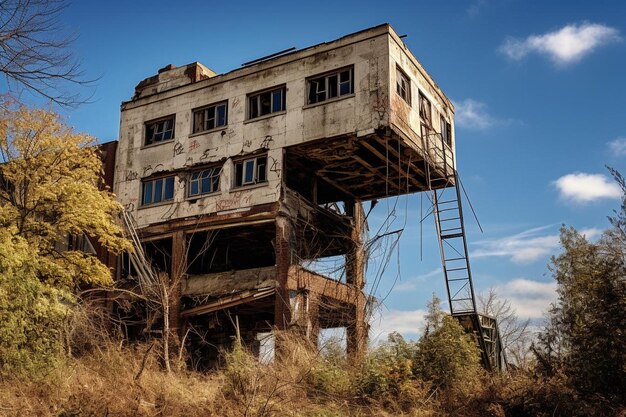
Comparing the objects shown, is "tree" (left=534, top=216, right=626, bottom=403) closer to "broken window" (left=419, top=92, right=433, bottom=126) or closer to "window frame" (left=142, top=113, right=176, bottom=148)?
"broken window" (left=419, top=92, right=433, bottom=126)

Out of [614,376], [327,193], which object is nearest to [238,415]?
[614,376]

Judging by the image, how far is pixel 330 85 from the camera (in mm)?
25312

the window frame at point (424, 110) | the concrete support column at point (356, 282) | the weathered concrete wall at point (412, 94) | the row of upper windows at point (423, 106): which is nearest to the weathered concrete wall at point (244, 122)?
the weathered concrete wall at point (412, 94)

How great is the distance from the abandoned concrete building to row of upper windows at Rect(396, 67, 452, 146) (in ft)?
0.22

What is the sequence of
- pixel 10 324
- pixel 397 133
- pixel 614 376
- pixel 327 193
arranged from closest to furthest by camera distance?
pixel 614 376
pixel 10 324
pixel 397 133
pixel 327 193

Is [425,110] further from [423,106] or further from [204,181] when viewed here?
[204,181]

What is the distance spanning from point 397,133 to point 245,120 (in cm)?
652

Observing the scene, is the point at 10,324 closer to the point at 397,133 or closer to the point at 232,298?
the point at 232,298

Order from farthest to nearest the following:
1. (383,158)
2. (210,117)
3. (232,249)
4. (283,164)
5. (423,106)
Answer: (232,249) → (210,117) → (423,106) → (383,158) → (283,164)

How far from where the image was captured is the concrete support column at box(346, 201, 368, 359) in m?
26.0

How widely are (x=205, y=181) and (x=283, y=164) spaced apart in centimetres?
385

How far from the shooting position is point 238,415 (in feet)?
50.7

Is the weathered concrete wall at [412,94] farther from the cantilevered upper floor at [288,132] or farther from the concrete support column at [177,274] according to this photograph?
the concrete support column at [177,274]

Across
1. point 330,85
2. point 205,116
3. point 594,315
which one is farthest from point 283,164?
point 594,315
